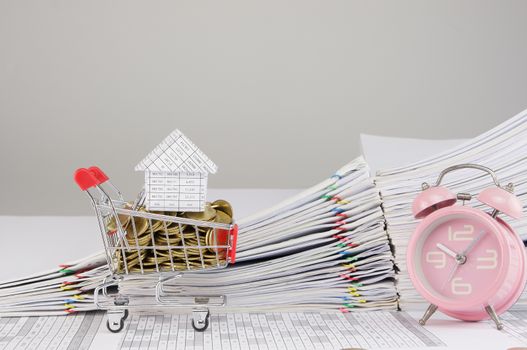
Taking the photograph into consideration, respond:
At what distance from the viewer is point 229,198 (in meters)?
2.04

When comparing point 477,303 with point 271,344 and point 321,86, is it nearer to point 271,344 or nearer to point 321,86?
point 271,344

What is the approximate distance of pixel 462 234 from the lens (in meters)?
1.56

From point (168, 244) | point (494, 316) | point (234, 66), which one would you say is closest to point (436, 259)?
point (494, 316)

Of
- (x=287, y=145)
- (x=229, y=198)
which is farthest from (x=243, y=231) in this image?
(x=287, y=145)

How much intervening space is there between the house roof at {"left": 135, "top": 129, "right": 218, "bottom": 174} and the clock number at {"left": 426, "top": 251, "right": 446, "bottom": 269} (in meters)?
0.43

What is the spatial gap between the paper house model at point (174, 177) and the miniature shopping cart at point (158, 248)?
0.09ft

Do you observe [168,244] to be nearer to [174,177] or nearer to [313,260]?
[174,177]

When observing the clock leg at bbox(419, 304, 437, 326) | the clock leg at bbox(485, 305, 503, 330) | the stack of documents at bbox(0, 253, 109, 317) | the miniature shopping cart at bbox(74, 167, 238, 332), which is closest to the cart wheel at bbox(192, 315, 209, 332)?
the miniature shopping cart at bbox(74, 167, 238, 332)

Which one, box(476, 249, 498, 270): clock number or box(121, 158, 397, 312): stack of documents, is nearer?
box(476, 249, 498, 270): clock number

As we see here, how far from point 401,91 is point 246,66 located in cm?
76

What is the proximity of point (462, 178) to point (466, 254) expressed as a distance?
0.16m

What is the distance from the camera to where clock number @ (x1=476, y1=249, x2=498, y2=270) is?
1.51 metres

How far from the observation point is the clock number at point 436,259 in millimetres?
1568

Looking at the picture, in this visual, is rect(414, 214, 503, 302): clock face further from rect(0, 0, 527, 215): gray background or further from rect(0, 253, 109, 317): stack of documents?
rect(0, 0, 527, 215): gray background
